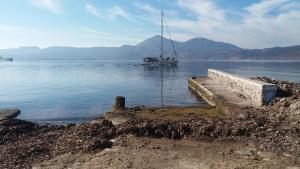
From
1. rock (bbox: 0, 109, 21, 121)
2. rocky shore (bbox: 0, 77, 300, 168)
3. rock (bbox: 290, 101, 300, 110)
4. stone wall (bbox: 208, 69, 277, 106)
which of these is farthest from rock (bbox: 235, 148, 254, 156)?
rock (bbox: 0, 109, 21, 121)

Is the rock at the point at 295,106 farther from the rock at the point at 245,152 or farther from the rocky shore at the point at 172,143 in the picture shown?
the rock at the point at 245,152

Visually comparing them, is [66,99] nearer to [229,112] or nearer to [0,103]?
[0,103]

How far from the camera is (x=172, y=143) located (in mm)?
10758

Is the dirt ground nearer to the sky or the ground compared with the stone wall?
nearer to the ground

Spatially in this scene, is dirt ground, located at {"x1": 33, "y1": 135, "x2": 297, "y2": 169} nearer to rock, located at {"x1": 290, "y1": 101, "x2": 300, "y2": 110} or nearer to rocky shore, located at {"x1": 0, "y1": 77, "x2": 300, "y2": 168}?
rocky shore, located at {"x1": 0, "y1": 77, "x2": 300, "y2": 168}

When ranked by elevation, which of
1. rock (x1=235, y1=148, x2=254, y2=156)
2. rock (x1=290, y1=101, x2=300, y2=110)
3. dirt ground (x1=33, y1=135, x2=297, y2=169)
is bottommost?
dirt ground (x1=33, y1=135, x2=297, y2=169)

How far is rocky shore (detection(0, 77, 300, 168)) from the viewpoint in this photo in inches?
360

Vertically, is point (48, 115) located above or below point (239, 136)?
below

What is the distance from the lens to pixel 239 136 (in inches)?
436

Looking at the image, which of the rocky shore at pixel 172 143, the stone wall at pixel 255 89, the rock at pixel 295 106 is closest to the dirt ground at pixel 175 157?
the rocky shore at pixel 172 143

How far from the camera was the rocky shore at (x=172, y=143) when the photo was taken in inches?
360

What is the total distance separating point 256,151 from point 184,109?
288 inches

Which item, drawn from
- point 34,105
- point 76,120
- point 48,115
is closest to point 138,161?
point 76,120

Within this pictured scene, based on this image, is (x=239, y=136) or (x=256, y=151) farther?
(x=239, y=136)
